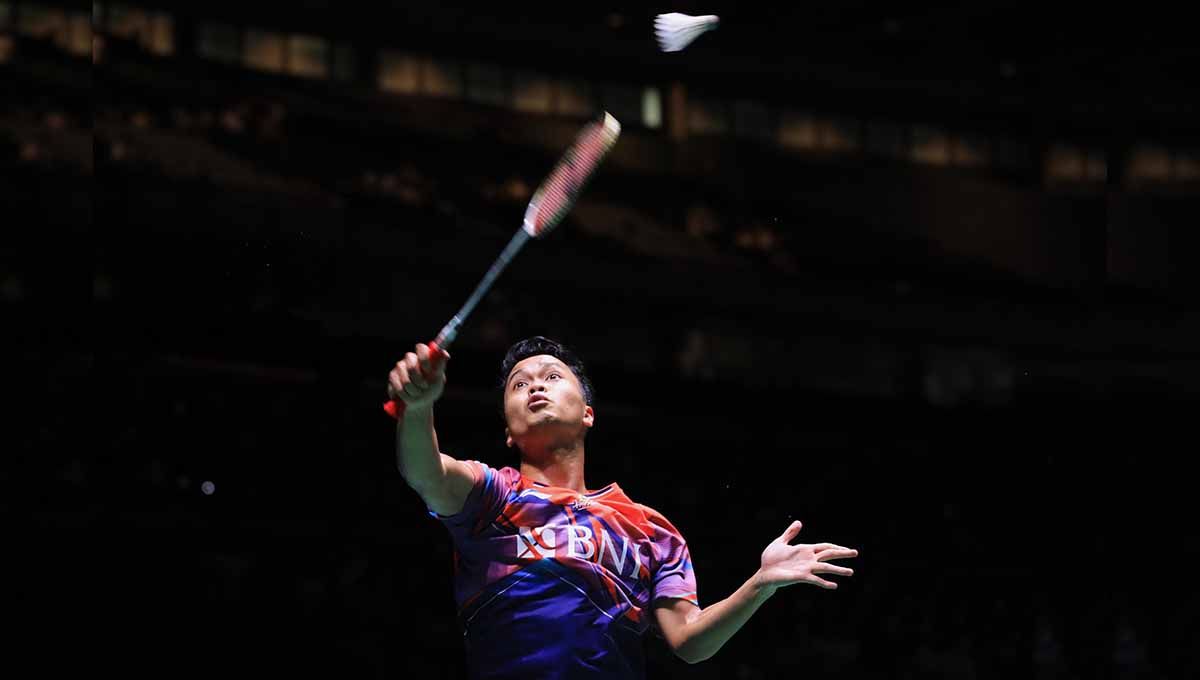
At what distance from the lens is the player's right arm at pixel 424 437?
3385mm

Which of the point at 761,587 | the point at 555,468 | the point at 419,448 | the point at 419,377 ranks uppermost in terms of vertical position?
the point at 419,377

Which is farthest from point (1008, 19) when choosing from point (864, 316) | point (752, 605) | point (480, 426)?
point (752, 605)

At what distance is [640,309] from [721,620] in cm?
1508

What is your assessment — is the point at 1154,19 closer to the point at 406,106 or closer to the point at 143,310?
the point at 406,106

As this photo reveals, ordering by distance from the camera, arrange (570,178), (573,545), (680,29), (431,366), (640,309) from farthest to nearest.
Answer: (640,309)
(680,29)
(570,178)
(573,545)
(431,366)

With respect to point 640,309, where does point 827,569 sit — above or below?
above

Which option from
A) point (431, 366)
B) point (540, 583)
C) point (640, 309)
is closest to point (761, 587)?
point (540, 583)

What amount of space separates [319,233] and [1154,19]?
8416 mm

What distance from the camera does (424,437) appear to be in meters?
3.57

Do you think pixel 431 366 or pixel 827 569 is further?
pixel 827 569

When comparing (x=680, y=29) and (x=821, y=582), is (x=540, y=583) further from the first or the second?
(x=680, y=29)

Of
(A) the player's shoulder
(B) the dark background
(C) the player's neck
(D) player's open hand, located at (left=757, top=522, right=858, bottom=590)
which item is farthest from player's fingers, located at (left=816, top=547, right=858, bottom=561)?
(B) the dark background

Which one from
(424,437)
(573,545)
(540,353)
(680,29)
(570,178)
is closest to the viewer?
(424,437)

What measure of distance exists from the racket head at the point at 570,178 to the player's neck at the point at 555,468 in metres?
0.60
